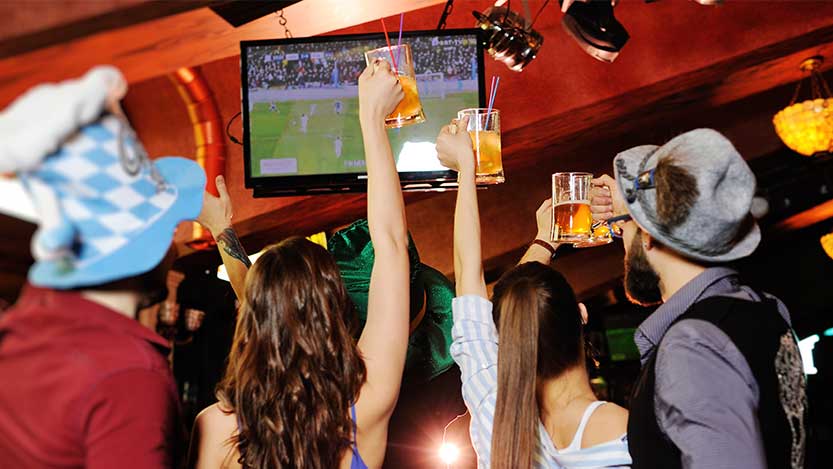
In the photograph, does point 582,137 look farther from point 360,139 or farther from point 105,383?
point 105,383

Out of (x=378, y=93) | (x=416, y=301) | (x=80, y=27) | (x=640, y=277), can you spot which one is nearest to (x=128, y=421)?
(x=80, y=27)

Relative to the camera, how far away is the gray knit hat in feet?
5.59

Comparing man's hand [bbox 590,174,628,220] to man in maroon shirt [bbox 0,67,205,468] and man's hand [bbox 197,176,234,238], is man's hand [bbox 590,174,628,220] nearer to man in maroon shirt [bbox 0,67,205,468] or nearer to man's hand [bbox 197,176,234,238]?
man's hand [bbox 197,176,234,238]

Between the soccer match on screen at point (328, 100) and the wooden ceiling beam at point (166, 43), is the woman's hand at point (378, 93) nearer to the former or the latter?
the wooden ceiling beam at point (166, 43)

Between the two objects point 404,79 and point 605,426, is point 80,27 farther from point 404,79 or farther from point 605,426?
point 605,426

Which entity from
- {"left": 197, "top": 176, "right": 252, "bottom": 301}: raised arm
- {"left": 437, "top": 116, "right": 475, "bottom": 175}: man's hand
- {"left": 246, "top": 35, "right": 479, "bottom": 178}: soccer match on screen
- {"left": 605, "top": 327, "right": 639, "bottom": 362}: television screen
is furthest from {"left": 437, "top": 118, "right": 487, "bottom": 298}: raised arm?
{"left": 605, "top": 327, "right": 639, "bottom": 362}: television screen

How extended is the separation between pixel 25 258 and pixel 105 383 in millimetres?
189

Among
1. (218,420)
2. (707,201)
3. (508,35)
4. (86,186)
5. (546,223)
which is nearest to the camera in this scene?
(86,186)

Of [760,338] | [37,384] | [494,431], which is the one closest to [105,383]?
[37,384]

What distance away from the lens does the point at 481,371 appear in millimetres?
2031

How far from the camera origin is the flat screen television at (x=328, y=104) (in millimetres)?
2762

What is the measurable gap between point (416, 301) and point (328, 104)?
821mm

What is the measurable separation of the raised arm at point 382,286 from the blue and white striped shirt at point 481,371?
0.27 meters

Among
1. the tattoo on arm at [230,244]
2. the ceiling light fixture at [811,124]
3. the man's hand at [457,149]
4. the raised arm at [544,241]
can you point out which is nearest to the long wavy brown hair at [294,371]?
the tattoo on arm at [230,244]
